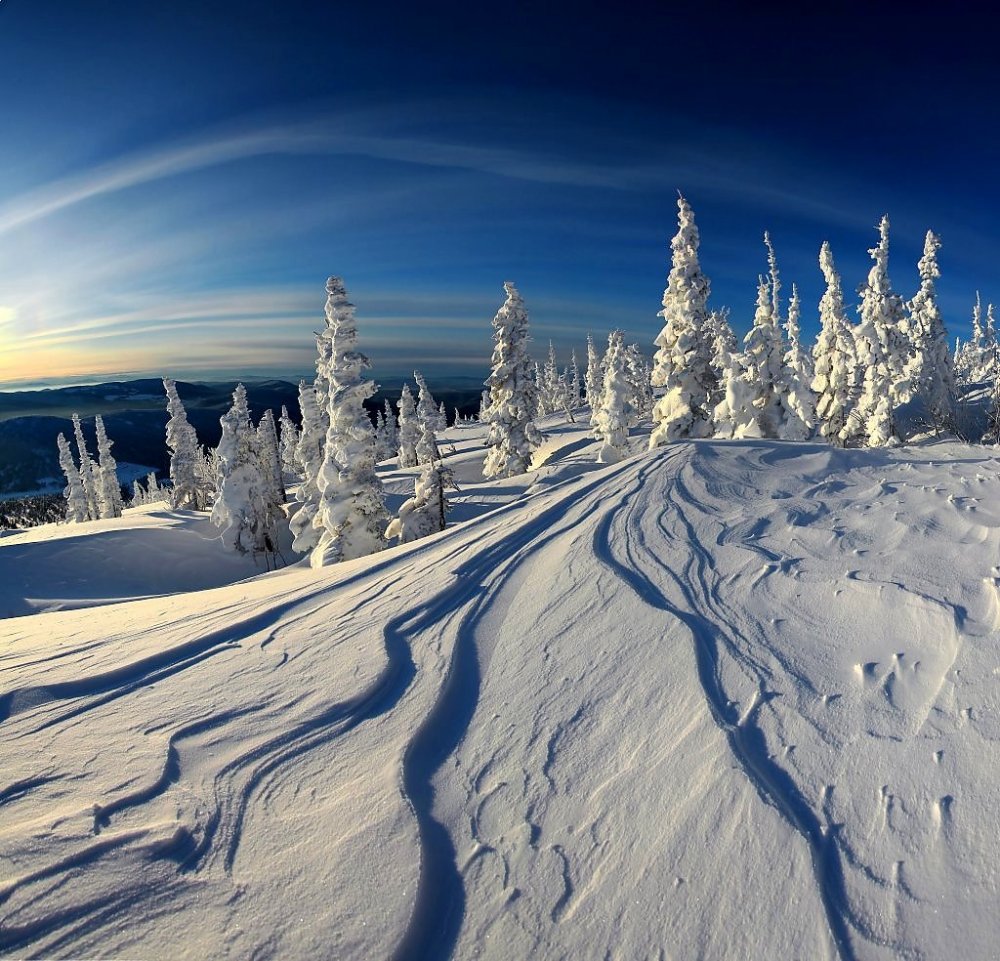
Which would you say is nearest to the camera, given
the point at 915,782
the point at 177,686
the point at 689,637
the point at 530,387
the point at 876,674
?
the point at 915,782

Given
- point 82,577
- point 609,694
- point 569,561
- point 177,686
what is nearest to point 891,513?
point 569,561

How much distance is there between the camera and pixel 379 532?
19984 mm

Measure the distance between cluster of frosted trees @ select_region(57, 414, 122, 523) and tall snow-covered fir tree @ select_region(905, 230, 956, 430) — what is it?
75094mm

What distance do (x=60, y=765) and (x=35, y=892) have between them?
Result: 3.59 feet

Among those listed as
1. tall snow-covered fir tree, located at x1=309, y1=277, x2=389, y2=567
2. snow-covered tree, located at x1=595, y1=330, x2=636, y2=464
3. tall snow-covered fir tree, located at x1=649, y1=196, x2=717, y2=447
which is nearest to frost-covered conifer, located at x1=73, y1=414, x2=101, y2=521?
tall snow-covered fir tree, located at x1=309, y1=277, x2=389, y2=567

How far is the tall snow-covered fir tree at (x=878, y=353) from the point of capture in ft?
106

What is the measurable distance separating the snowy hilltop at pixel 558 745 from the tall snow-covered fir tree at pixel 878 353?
31.1 meters

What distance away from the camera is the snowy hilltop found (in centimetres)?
208

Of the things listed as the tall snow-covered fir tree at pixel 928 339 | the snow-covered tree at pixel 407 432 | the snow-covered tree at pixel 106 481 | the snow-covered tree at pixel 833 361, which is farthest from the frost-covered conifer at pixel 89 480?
the tall snow-covered fir tree at pixel 928 339

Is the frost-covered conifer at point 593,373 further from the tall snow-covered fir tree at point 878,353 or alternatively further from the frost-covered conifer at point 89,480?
the frost-covered conifer at point 89,480

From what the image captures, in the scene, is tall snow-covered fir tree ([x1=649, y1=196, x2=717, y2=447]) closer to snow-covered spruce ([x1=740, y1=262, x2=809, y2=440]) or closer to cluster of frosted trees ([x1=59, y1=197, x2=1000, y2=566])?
cluster of frosted trees ([x1=59, y1=197, x2=1000, y2=566])

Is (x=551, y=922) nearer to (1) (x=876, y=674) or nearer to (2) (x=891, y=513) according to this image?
(1) (x=876, y=674)

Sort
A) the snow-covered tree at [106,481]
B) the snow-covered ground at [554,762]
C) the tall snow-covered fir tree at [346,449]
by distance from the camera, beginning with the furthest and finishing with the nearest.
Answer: the snow-covered tree at [106,481] < the tall snow-covered fir tree at [346,449] < the snow-covered ground at [554,762]

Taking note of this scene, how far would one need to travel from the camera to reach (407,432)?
6350 cm
